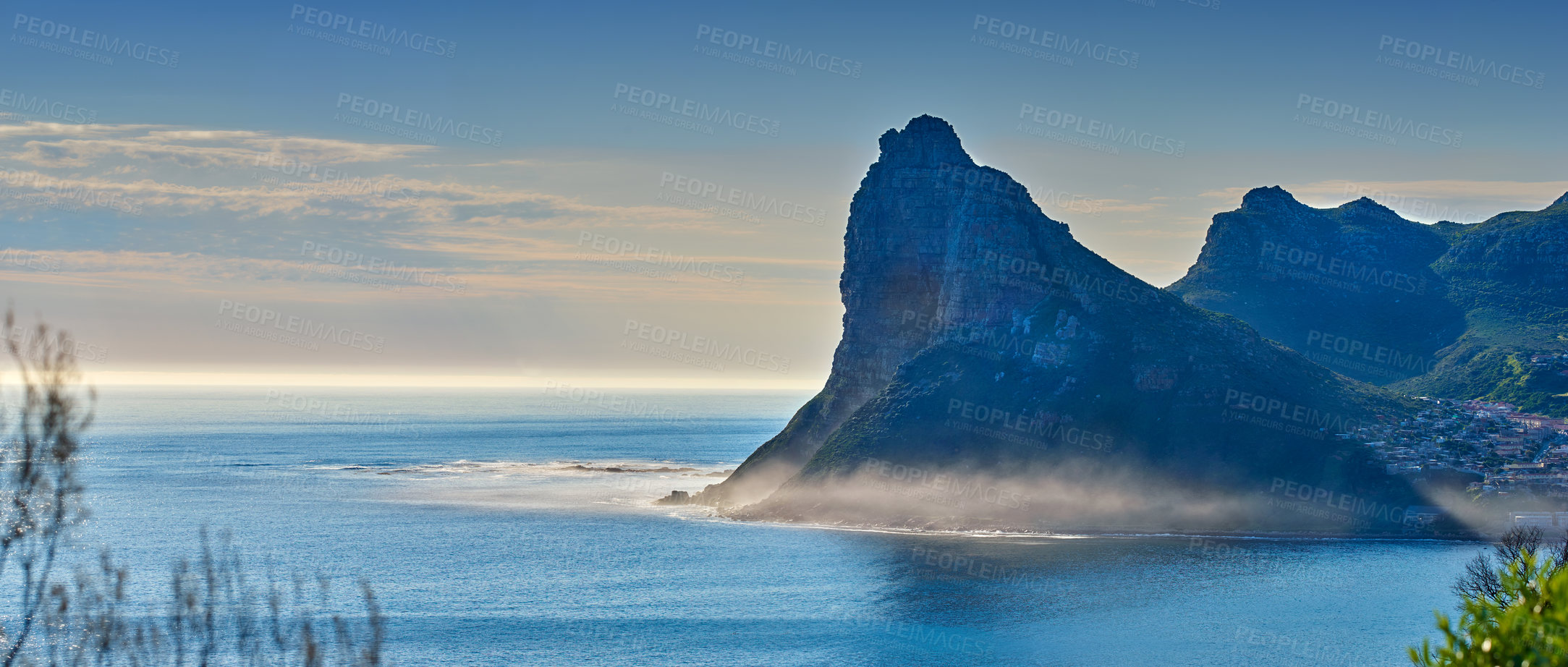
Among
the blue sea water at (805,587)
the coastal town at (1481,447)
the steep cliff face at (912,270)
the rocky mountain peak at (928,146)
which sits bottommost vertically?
the blue sea water at (805,587)

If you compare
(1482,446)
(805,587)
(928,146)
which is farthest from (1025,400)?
(805,587)

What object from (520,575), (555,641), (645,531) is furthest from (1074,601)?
(645,531)

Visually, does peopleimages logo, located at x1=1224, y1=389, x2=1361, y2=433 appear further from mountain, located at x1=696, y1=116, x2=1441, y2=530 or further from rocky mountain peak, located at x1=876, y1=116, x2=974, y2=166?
rocky mountain peak, located at x1=876, y1=116, x2=974, y2=166

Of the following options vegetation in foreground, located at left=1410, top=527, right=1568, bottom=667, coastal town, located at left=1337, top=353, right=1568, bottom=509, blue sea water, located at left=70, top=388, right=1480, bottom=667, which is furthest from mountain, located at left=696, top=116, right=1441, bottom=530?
vegetation in foreground, located at left=1410, top=527, right=1568, bottom=667

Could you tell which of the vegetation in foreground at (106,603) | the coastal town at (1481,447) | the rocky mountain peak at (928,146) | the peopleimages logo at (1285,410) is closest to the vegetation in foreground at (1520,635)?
the vegetation in foreground at (106,603)

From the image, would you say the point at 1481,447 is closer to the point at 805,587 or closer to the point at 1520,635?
the point at 805,587

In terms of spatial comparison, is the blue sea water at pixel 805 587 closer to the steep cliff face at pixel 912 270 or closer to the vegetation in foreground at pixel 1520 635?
the steep cliff face at pixel 912 270
